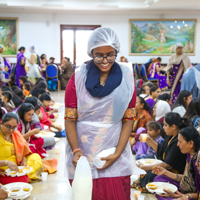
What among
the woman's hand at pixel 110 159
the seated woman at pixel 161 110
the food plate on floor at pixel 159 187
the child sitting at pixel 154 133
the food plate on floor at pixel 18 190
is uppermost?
the woman's hand at pixel 110 159

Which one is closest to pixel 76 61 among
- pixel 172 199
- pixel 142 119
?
pixel 142 119

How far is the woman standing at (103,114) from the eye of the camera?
1580 millimetres

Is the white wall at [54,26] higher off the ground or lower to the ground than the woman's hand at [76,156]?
higher

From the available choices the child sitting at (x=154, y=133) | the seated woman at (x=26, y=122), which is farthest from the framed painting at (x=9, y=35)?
the child sitting at (x=154, y=133)

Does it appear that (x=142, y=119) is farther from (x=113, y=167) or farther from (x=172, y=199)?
(x=113, y=167)

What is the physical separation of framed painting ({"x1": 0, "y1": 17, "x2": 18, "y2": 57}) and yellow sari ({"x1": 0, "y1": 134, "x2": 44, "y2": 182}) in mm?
10119

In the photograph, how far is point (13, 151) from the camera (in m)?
3.13

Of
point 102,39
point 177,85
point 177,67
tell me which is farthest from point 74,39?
point 102,39

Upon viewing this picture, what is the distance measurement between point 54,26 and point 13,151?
1040 centimetres

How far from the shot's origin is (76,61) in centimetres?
1319

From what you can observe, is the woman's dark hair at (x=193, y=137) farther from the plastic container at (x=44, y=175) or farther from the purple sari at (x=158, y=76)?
the purple sari at (x=158, y=76)

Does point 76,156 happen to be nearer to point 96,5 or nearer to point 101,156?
point 101,156

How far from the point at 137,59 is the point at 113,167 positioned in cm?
1178

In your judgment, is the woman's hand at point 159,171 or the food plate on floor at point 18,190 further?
the food plate on floor at point 18,190
